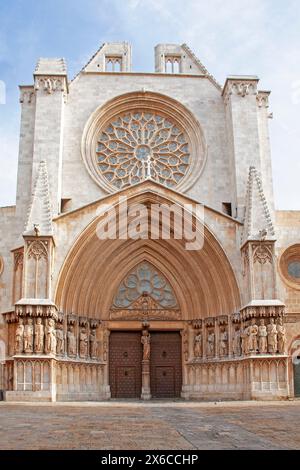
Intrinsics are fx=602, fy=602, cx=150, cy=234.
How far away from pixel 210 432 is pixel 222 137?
15.3 meters

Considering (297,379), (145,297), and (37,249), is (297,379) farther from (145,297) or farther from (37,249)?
(37,249)

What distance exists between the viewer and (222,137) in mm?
21719

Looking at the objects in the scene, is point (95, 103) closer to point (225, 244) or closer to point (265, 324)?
point (225, 244)

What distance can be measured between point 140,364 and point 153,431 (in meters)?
11.8

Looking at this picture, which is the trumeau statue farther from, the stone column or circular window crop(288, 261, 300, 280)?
circular window crop(288, 261, 300, 280)

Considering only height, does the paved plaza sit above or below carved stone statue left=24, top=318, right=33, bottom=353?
below

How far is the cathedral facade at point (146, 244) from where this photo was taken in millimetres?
17297

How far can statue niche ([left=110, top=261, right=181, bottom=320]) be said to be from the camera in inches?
780

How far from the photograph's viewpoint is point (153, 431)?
7.97 m

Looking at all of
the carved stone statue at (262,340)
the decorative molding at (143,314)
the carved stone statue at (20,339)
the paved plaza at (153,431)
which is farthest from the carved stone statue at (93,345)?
the paved plaza at (153,431)

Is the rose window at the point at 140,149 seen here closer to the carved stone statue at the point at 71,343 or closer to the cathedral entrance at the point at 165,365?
the cathedral entrance at the point at 165,365

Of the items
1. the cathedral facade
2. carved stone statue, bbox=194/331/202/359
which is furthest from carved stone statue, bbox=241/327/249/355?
carved stone statue, bbox=194/331/202/359

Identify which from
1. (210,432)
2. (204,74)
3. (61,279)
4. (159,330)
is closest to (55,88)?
(204,74)

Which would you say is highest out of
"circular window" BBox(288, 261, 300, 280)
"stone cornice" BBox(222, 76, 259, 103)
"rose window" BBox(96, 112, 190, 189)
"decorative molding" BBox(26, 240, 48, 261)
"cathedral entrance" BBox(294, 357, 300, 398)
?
"stone cornice" BBox(222, 76, 259, 103)
